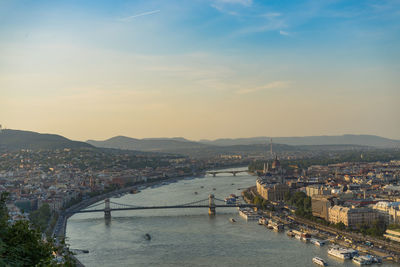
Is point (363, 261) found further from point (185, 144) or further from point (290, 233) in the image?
point (185, 144)

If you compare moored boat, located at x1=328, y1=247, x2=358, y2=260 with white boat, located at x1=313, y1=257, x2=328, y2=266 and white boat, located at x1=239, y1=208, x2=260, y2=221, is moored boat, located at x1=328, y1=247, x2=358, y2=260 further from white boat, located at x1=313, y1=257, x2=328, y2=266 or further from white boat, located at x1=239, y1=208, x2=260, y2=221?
white boat, located at x1=239, y1=208, x2=260, y2=221

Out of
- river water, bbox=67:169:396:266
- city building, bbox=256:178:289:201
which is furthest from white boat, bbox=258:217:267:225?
city building, bbox=256:178:289:201

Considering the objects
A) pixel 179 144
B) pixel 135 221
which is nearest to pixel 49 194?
pixel 135 221

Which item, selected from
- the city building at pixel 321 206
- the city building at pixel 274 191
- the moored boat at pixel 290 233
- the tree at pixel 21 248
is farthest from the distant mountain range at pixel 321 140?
the tree at pixel 21 248

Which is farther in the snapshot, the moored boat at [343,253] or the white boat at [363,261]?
the moored boat at [343,253]

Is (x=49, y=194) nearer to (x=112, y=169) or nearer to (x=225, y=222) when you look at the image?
(x=225, y=222)

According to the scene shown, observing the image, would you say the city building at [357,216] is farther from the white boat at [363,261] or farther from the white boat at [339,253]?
the white boat at [363,261]

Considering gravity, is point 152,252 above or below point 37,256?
below
